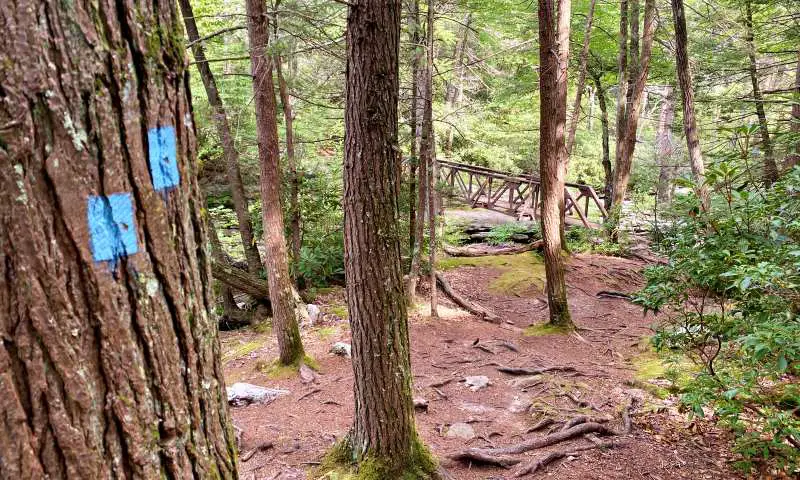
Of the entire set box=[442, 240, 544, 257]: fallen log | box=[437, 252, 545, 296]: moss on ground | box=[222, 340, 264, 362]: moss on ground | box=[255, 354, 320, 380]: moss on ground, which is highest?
box=[442, 240, 544, 257]: fallen log

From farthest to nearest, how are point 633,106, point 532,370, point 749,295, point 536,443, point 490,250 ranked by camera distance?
1. point 490,250
2. point 633,106
3. point 532,370
4. point 536,443
5. point 749,295

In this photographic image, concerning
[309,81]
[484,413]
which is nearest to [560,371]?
[484,413]

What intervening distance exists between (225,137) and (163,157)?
7.64 meters

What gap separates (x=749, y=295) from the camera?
3053mm

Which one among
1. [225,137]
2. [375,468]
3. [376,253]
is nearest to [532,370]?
[375,468]

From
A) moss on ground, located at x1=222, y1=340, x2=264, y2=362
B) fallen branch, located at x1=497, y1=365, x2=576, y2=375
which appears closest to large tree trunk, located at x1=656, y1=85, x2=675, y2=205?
fallen branch, located at x1=497, y1=365, x2=576, y2=375

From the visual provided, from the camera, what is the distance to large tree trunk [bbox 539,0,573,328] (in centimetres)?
696

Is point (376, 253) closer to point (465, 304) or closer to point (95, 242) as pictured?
point (95, 242)

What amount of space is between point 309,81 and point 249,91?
4.71 meters

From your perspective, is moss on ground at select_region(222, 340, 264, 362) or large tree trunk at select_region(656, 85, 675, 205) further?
large tree trunk at select_region(656, 85, 675, 205)

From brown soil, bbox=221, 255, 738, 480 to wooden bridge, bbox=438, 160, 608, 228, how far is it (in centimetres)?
487

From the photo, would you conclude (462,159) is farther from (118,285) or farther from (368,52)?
(118,285)

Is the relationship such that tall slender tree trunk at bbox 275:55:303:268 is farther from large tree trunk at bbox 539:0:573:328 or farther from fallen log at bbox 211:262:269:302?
large tree trunk at bbox 539:0:573:328

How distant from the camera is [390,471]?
3148 mm
